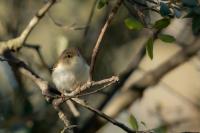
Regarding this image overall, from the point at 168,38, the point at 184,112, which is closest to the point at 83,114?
the point at 184,112

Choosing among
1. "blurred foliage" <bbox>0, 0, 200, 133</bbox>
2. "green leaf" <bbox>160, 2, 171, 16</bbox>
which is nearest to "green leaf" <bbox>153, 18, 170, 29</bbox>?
"green leaf" <bbox>160, 2, 171, 16</bbox>

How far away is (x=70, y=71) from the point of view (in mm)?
3088

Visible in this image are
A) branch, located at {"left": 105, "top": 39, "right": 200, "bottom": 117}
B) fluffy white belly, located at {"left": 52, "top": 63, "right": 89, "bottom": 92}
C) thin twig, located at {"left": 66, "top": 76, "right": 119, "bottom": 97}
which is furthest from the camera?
branch, located at {"left": 105, "top": 39, "right": 200, "bottom": 117}

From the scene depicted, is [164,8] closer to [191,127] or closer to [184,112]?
[191,127]

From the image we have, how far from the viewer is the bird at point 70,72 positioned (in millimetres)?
3016

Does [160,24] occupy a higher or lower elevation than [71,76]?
higher

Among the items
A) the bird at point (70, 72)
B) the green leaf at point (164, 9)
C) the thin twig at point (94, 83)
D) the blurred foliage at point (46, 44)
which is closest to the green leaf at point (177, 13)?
the green leaf at point (164, 9)

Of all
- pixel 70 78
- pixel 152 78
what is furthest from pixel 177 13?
pixel 152 78

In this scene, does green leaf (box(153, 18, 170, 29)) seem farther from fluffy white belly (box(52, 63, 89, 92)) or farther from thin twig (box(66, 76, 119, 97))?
fluffy white belly (box(52, 63, 89, 92))

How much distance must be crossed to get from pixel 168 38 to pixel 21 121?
190 centimetres

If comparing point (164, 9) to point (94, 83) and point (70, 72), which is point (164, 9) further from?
point (70, 72)

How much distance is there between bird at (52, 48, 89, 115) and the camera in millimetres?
3016

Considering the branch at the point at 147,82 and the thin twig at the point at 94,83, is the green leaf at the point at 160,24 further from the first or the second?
the branch at the point at 147,82

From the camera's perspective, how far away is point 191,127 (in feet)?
16.8
